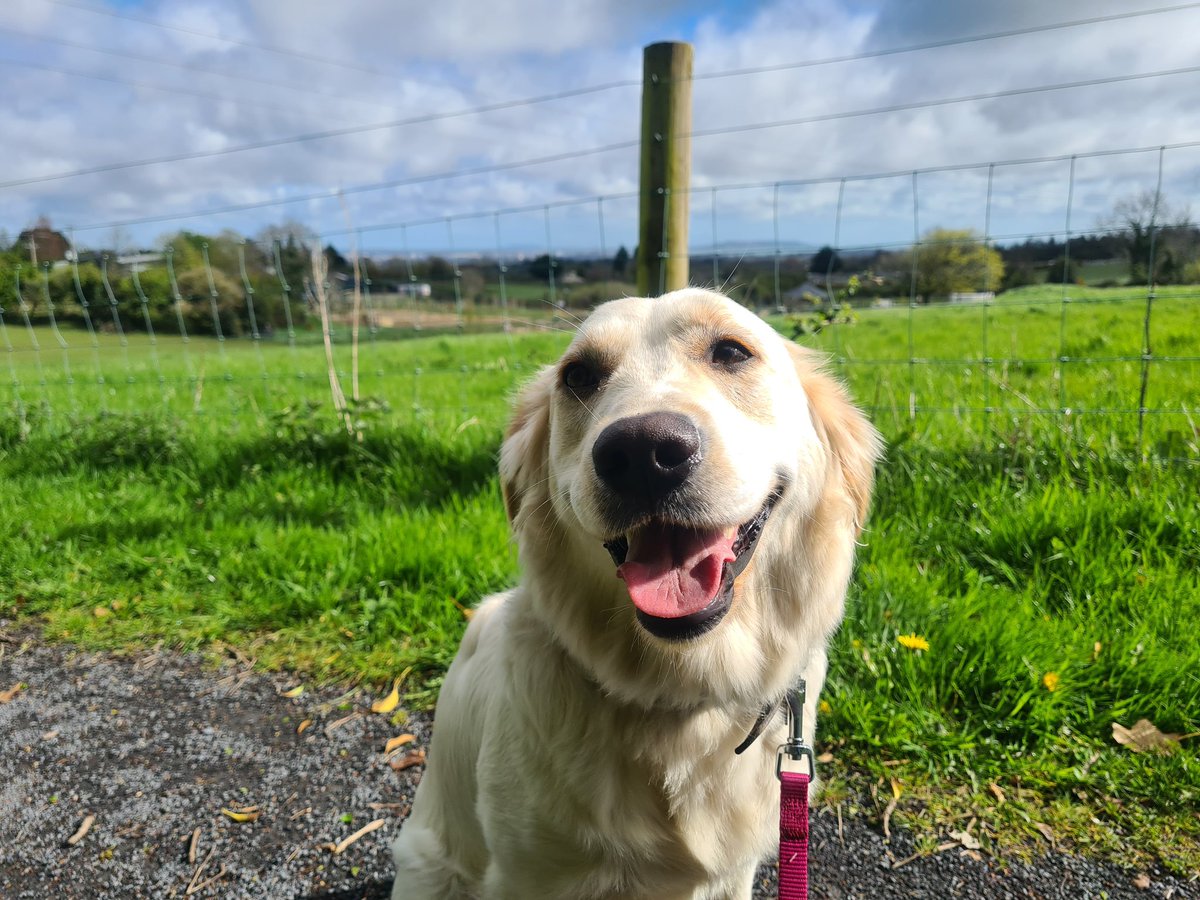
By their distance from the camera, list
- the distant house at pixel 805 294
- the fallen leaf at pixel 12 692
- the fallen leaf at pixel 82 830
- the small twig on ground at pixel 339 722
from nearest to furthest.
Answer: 1. the fallen leaf at pixel 82 830
2. the small twig on ground at pixel 339 722
3. the fallen leaf at pixel 12 692
4. the distant house at pixel 805 294

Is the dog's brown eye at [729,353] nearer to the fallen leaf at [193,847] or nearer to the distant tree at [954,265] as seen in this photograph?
the fallen leaf at [193,847]

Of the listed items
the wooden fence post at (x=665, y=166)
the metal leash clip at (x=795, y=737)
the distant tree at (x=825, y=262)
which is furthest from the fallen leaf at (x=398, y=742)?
the distant tree at (x=825, y=262)

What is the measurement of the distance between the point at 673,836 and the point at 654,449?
0.93 m

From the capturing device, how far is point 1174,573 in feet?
A: 9.31

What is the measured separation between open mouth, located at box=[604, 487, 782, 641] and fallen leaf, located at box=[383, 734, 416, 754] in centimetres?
154

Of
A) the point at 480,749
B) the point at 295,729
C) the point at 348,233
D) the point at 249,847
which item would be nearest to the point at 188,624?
the point at 295,729

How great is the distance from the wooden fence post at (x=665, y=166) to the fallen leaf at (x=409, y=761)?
2.52 metres

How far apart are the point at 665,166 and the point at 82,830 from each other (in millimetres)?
3777

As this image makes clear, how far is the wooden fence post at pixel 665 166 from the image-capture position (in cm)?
376

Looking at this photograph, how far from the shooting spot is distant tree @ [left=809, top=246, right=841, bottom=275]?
14.0 feet


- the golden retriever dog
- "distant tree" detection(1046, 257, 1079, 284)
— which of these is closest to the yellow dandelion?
the golden retriever dog

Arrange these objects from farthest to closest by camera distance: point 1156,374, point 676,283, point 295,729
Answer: point 1156,374
point 676,283
point 295,729

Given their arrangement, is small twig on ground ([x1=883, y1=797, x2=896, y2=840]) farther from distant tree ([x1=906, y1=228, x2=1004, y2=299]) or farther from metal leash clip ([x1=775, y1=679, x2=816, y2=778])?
distant tree ([x1=906, y1=228, x2=1004, y2=299])

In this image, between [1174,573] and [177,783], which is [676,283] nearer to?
[1174,573]
